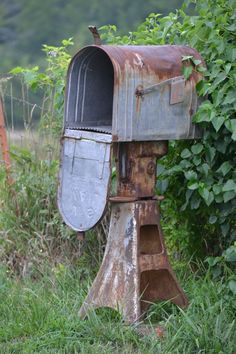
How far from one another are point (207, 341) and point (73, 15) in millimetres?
10679

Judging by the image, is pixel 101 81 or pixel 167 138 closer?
pixel 167 138

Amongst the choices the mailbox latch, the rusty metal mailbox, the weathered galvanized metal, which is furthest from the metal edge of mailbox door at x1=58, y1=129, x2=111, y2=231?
the mailbox latch

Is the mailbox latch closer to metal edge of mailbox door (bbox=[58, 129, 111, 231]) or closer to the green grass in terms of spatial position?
metal edge of mailbox door (bbox=[58, 129, 111, 231])

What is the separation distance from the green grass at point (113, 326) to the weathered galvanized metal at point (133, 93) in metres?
1.00

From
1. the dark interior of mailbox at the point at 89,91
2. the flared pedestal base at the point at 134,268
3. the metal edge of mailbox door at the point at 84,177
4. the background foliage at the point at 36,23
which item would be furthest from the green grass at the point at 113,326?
the background foliage at the point at 36,23

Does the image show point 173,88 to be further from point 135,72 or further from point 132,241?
point 132,241

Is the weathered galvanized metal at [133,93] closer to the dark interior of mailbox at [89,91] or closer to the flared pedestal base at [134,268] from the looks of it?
the dark interior of mailbox at [89,91]

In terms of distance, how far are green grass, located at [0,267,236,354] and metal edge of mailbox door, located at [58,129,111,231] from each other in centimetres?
56

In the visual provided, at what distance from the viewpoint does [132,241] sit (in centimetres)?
461

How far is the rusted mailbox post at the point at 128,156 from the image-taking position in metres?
4.43

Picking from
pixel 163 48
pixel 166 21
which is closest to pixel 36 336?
pixel 163 48

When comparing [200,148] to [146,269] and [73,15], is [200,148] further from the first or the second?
[73,15]

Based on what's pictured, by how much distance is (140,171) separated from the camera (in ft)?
15.2

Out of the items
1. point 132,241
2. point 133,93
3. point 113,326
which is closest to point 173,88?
point 133,93
